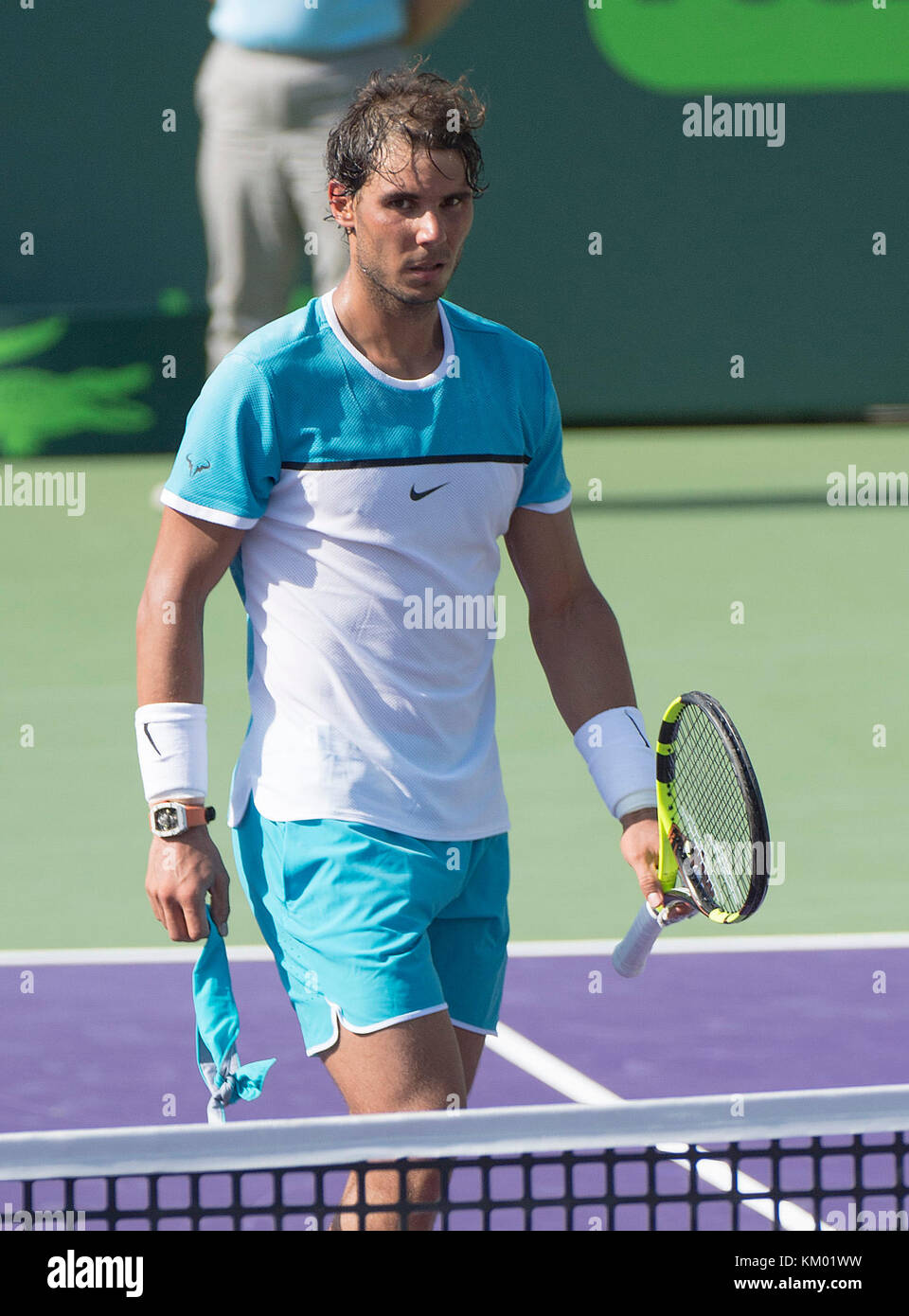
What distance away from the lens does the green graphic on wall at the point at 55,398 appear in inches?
547

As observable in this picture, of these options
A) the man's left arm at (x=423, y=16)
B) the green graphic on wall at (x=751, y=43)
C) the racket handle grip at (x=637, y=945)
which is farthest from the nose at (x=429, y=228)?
the green graphic on wall at (x=751, y=43)

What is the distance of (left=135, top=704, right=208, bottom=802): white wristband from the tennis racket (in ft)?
2.18

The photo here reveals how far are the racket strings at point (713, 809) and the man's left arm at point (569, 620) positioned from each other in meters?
0.14

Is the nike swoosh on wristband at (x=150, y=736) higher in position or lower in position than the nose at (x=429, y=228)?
lower

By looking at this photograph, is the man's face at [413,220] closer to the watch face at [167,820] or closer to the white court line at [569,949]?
the watch face at [167,820]

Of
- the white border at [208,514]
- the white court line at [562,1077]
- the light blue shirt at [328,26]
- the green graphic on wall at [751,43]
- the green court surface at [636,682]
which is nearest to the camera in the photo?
the white border at [208,514]

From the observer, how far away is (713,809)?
3133mm

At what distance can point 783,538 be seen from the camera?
36.0 feet

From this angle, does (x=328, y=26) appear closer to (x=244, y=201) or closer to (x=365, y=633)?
(x=244, y=201)

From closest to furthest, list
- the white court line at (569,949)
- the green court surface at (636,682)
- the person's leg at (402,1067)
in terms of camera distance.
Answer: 1. the person's leg at (402,1067)
2. the white court line at (569,949)
3. the green court surface at (636,682)

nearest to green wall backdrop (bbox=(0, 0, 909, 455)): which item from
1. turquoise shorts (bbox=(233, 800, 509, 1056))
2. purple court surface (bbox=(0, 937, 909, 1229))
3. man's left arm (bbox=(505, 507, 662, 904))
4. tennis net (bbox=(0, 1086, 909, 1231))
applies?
purple court surface (bbox=(0, 937, 909, 1229))
